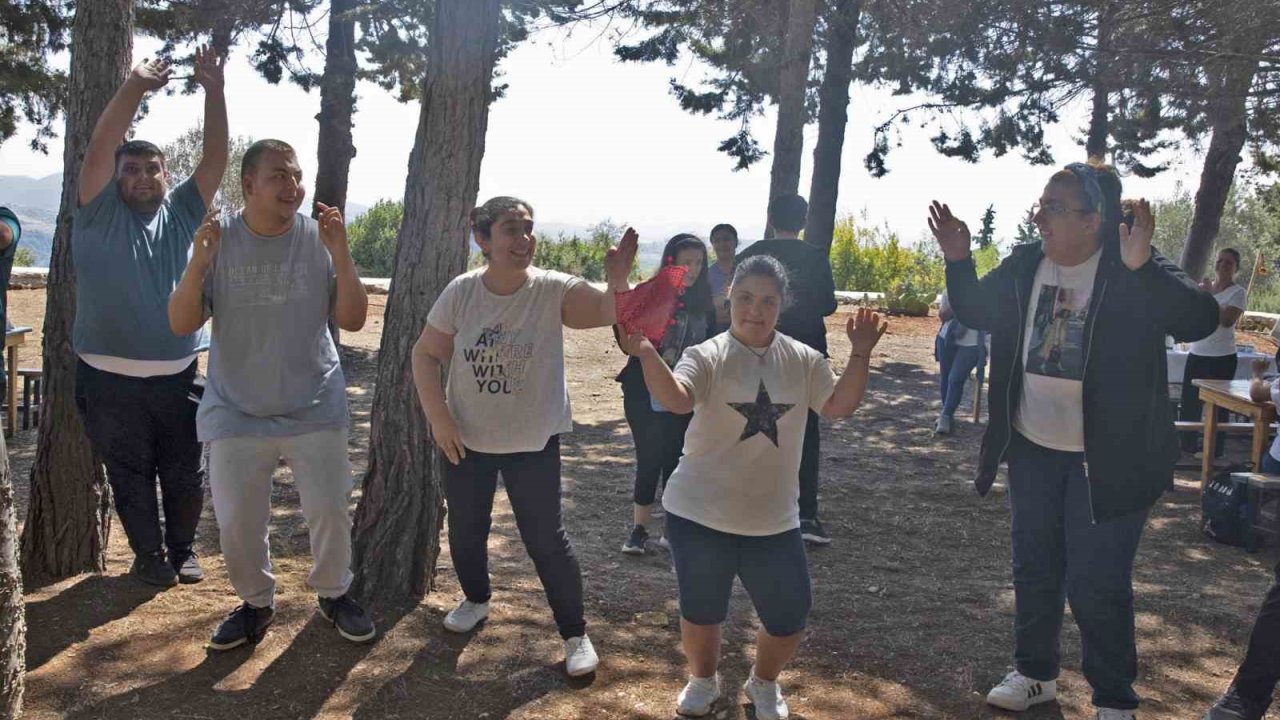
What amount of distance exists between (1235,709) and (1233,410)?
4.40m

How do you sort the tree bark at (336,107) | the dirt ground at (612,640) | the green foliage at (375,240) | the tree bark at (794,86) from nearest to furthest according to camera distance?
1. the dirt ground at (612,640)
2. the tree bark at (794,86)
3. the tree bark at (336,107)
4. the green foliage at (375,240)

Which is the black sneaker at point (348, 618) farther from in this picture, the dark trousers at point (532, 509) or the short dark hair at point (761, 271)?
the short dark hair at point (761, 271)

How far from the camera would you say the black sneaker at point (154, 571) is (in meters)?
4.74

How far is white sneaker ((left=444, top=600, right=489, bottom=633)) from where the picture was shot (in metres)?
4.39

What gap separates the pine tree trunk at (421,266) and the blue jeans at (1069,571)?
2.27 m

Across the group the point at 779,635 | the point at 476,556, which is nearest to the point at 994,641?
the point at 779,635

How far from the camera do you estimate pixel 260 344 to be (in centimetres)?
396

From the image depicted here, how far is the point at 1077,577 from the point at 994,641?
1012mm

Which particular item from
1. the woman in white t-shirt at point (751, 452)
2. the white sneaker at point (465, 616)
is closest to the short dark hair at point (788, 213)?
the woman in white t-shirt at point (751, 452)

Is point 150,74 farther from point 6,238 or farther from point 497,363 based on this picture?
point 497,363

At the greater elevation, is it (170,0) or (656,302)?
(170,0)

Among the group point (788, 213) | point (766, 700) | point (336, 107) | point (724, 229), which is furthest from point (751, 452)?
point (336, 107)

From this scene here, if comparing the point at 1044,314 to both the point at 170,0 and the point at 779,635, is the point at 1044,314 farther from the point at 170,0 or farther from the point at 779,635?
the point at 170,0

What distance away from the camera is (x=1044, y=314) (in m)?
3.88
